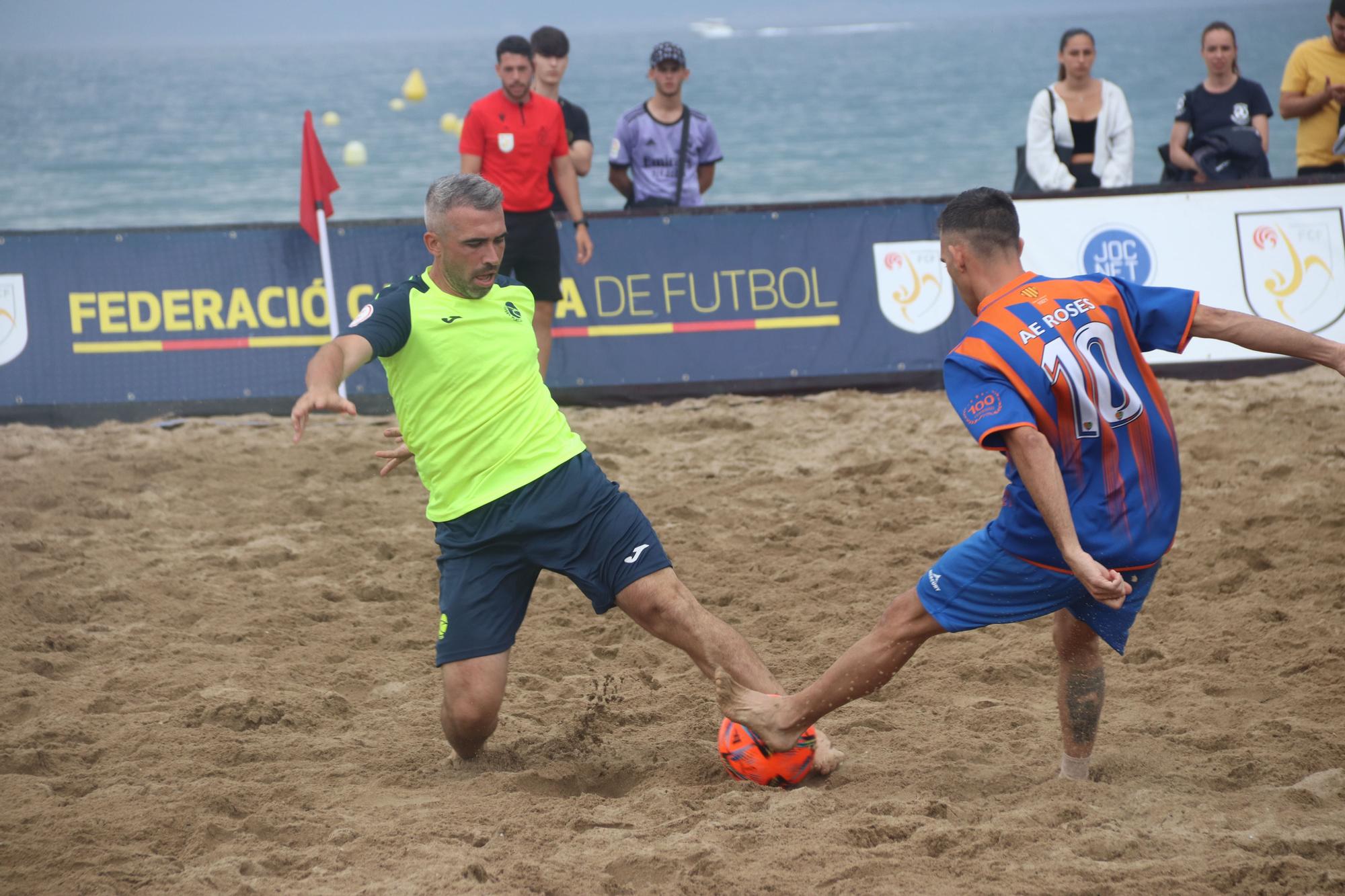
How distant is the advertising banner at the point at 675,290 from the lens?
29.5 ft

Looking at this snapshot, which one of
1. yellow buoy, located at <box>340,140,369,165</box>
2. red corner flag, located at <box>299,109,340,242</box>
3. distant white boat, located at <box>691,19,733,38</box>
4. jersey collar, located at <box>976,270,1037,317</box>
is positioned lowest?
jersey collar, located at <box>976,270,1037,317</box>

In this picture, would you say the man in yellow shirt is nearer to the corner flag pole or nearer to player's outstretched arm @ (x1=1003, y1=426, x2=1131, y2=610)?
the corner flag pole

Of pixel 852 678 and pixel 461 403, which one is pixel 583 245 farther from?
pixel 852 678

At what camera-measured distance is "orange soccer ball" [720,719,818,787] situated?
12.9 feet

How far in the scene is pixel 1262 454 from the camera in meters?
7.27

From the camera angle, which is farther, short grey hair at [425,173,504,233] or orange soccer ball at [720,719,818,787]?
short grey hair at [425,173,504,233]

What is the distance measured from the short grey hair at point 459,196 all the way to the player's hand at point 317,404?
2.63 ft

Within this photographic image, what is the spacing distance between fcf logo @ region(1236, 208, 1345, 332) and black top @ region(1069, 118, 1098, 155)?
1208 millimetres

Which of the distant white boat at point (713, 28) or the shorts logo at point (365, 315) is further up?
the distant white boat at point (713, 28)

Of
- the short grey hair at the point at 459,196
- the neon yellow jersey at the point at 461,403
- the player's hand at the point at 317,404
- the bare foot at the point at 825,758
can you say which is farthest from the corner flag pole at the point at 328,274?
the bare foot at the point at 825,758

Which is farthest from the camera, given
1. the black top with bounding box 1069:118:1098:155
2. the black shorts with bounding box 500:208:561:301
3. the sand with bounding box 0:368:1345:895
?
the black top with bounding box 1069:118:1098:155

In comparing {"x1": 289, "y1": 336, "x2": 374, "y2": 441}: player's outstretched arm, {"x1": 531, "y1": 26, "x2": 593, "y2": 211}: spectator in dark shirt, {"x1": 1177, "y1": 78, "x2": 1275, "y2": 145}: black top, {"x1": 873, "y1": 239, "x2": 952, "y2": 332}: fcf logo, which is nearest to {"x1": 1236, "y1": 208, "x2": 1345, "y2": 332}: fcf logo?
{"x1": 1177, "y1": 78, "x2": 1275, "y2": 145}: black top

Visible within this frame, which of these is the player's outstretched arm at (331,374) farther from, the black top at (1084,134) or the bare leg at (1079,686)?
the black top at (1084,134)

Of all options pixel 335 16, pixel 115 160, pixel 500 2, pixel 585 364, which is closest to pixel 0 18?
pixel 335 16
